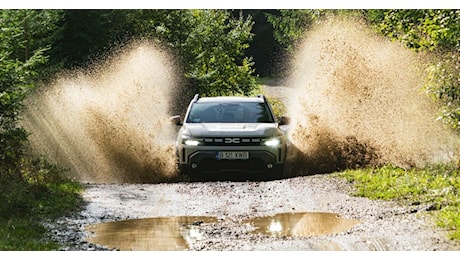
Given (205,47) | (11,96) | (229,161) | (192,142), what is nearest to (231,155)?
(229,161)

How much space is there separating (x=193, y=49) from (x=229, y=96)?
884 mm

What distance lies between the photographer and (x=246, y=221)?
8.52 meters

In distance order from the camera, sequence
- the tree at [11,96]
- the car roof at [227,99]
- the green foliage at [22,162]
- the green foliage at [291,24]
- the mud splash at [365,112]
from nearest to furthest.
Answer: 1. the green foliage at [22,162]
2. the tree at [11,96]
3. the car roof at [227,99]
4. the mud splash at [365,112]
5. the green foliage at [291,24]

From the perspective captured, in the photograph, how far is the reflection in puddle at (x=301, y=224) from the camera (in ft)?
26.6

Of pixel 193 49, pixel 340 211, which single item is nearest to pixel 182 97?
pixel 193 49

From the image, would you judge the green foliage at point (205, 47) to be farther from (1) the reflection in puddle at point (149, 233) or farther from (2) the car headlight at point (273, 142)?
(1) the reflection in puddle at point (149, 233)

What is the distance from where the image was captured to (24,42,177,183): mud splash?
1230 centimetres

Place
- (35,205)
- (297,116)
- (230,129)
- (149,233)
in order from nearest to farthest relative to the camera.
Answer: (149,233), (35,205), (230,129), (297,116)

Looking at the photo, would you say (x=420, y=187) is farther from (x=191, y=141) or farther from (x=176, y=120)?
(x=176, y=120)

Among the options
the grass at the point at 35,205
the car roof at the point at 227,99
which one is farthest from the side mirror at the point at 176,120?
the grass at the point at 35,205

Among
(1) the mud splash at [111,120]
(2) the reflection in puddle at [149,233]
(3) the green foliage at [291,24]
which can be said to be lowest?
(1) the mud splash at [111,120]

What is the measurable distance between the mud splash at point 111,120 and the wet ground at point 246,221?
1.40 m

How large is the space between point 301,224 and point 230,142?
280cm

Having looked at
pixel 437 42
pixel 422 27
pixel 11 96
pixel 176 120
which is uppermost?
pixel 422 27
